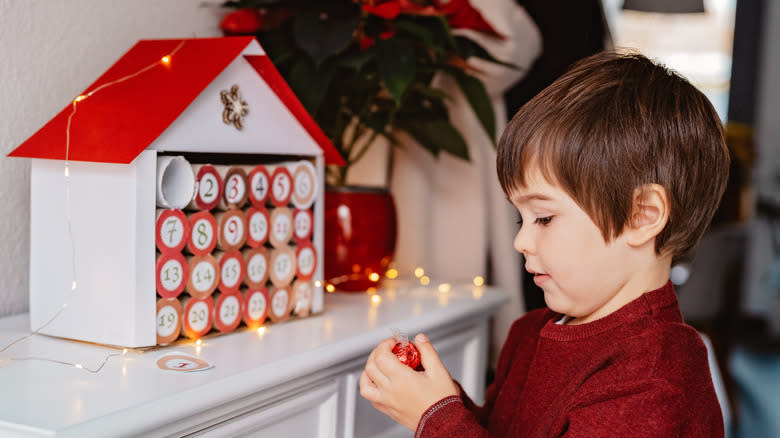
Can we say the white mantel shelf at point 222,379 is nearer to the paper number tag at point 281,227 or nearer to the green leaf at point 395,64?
the paper number tag at point 281,227

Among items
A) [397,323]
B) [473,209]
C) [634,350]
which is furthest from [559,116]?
[473,209]

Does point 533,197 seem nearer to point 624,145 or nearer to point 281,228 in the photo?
point 624,145

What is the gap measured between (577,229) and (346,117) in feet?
1.89

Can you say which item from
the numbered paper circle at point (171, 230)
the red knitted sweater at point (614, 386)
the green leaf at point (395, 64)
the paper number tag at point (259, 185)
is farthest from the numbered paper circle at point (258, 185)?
the red knitted sweater at point (614, 386)

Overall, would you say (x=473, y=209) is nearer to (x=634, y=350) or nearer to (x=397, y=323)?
(x=397, y=323)

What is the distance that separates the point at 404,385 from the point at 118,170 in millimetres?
355

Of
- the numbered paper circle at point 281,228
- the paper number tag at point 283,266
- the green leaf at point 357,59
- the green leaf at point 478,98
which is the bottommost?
the paper number tag at point 283,266

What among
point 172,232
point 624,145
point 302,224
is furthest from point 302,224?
point 624,145

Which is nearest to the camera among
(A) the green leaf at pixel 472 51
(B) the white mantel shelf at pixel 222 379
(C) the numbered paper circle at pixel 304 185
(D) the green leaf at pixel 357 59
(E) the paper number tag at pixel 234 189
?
(B) the white mantel shelf at pixel 222 379

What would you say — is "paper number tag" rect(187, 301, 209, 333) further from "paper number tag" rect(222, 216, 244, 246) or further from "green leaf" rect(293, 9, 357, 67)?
"green leaf" rect(293, 9, 357, 67)

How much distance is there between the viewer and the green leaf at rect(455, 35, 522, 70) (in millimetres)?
1166

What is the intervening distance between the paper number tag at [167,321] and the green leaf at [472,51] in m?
0.62

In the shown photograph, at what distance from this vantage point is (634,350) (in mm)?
700

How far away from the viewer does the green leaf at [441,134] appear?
124cm
